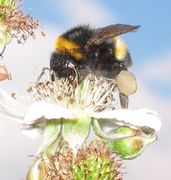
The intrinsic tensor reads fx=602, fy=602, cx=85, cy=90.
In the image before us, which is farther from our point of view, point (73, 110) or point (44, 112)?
point (73, 110)

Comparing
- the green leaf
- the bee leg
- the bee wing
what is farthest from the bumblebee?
the green leaf

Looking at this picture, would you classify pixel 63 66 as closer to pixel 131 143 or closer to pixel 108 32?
pixel 108 32

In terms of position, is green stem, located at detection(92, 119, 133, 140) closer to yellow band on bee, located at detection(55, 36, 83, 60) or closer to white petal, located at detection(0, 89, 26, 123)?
white petal, located at detection(0, 89, 26, 123)

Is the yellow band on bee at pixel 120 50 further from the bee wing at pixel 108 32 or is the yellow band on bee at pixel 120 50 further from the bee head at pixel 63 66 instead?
the bee head at pixel 63 66

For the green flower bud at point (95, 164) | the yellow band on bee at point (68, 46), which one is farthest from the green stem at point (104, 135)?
the yellow band on bee at point (68, 46)

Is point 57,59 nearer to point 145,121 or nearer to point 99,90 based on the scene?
point 99,90

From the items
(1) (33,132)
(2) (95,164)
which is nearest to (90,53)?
(1) (33,132)
